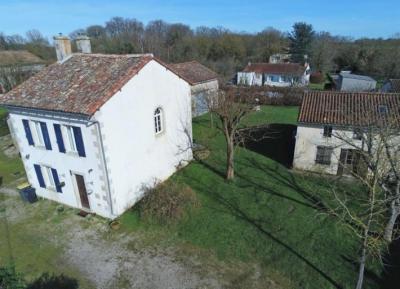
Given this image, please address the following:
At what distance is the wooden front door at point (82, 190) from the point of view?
54.6ft

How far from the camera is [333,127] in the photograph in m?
20.1

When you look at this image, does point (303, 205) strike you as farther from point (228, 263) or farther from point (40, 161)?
point (40, 161)

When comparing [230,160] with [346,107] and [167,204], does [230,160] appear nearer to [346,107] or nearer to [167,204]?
[167,204]

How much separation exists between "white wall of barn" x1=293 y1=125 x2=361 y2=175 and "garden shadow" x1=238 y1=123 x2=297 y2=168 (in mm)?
1324

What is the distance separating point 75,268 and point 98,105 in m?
7.94

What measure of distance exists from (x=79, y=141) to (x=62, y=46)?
8.54 meters

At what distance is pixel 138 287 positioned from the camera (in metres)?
12.0

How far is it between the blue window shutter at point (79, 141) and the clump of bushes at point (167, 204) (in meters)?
4.64

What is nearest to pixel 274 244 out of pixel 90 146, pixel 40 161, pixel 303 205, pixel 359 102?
pixel 303 205

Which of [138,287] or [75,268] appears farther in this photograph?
[75,268]

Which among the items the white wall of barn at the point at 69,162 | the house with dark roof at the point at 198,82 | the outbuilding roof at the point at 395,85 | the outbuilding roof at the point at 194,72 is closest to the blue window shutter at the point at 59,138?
the white wall of barn at the point at 69,162

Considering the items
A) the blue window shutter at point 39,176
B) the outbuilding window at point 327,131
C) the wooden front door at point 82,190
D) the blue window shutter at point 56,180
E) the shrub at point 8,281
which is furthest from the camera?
the outbuilding window at point 327,131

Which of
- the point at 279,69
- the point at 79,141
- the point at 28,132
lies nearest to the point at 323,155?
the point at 79,141

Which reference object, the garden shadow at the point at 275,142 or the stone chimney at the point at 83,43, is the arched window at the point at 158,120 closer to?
the garden shadow at the point at 275,142
